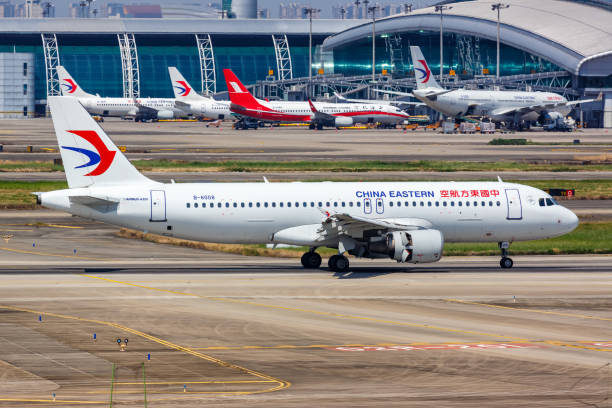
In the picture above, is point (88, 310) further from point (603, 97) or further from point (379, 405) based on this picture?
point (603, 97)

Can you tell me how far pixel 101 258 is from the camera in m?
49.6

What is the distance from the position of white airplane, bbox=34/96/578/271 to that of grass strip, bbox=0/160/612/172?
44208 mm

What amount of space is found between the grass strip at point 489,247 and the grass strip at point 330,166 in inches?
1369

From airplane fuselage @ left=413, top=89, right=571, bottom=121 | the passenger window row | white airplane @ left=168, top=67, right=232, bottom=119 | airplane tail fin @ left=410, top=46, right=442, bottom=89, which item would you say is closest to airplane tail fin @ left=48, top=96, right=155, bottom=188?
the passenger window row

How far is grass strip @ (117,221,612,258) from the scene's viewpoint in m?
52.6

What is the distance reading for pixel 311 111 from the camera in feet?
569

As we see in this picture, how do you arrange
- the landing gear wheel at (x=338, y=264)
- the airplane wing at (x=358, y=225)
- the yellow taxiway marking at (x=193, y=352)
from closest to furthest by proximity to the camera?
the yellow taxiway marking at (x=193, y=352) < the airplane wing at (x=358, y=225) < the landing gear wheel at (x=338, y=264)

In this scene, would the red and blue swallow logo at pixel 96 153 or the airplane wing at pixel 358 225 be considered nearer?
the airplane wing at pixel 358 225

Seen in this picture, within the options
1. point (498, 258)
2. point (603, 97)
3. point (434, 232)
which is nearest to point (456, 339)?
point (434, 232)

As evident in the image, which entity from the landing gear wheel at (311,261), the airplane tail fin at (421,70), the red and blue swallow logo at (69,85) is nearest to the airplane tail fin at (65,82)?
the red and blue swallow logo at (69,85)

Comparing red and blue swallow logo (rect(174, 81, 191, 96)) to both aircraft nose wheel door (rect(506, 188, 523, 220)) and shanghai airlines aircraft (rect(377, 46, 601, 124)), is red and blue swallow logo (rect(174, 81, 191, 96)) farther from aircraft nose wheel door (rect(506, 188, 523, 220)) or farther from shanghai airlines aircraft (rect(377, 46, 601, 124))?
aircraft nose wheel door (rect(506, 188, 523, 220))

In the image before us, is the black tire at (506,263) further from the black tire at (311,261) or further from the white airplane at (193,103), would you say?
the white airplane at (193,103)

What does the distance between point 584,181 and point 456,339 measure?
56371 millimetres

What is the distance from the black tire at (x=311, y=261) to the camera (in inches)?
1837
